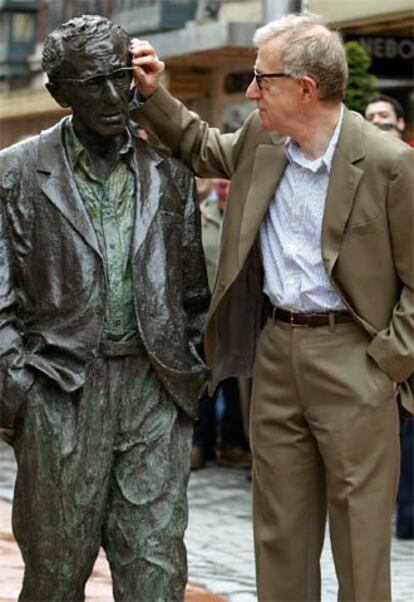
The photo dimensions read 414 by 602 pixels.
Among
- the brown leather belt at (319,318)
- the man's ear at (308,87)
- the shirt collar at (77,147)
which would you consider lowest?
the brown leather belt at (319,318)

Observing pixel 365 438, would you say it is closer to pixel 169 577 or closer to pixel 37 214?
pixel 169 577

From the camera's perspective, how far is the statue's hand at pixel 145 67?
19.1 ft

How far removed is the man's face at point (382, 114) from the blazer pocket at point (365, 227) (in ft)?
13.6

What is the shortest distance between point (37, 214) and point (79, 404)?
1.95 ft

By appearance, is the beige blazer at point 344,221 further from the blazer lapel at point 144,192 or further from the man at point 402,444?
the man at point 402,444

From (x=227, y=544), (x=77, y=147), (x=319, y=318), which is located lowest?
(x=227, y=544)

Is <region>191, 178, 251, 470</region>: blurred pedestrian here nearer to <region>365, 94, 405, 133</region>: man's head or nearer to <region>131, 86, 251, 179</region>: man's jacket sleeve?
<region>365, 94, 405, 133</region>: man's head

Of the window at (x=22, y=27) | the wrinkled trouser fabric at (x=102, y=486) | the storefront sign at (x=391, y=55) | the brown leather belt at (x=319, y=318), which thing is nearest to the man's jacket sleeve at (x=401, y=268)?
the brown leather belt at (x=319, y=318)

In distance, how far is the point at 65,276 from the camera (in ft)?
18.5

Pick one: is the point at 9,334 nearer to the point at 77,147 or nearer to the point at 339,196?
the point at 77,147

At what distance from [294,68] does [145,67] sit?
0.48 meters

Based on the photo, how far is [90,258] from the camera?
5.60 meters

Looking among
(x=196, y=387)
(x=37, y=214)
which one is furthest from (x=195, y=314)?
(x=37, y=214)

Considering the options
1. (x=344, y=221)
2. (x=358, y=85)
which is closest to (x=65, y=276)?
(x=344, y=221)
